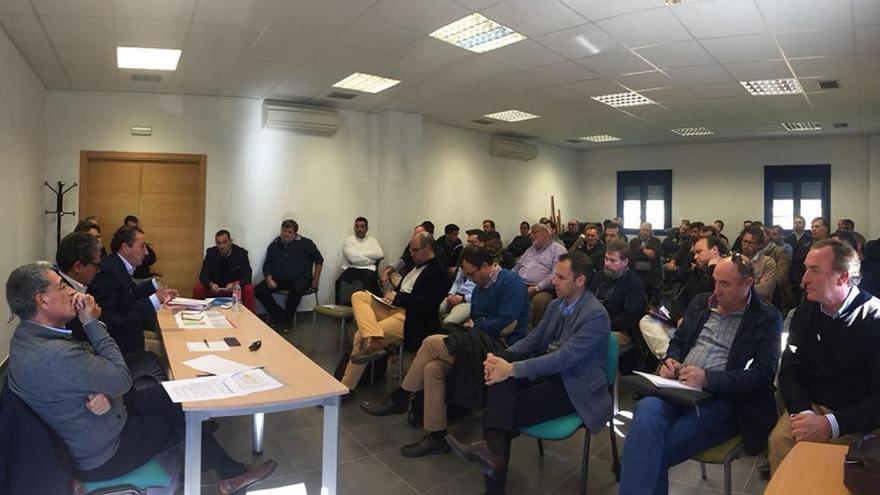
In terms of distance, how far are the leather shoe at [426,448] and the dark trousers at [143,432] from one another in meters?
1.43

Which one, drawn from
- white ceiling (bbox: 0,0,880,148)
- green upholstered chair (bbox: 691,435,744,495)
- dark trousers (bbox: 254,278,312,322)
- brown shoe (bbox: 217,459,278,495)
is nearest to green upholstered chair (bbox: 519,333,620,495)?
green upholstered chair (bbox: 691,435,744,495)

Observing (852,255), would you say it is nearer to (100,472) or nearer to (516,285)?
(516,285)

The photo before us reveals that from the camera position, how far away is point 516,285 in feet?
11.6

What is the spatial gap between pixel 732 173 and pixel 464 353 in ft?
31.9

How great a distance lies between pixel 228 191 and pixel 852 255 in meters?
6.84

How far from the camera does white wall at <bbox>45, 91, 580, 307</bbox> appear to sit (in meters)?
6.75

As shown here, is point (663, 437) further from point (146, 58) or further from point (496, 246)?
point (146, 58)

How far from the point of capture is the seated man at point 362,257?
7586mm

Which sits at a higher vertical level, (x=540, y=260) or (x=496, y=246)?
(x=496, y=246)

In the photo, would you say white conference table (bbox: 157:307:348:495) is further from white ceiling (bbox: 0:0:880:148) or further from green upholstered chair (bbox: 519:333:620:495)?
white ceiling (bbox: 0:0:880:148)

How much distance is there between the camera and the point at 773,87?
647 centimetres

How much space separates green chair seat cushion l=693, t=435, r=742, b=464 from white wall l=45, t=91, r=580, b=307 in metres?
6.29

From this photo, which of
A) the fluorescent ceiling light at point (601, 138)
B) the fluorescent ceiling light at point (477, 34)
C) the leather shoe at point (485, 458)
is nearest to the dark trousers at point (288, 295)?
the fluorescent ceiling light at point (477, 34)

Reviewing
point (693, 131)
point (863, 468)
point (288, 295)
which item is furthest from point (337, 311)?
point (693, 131)
